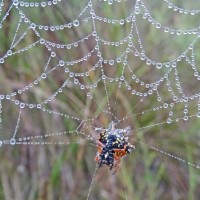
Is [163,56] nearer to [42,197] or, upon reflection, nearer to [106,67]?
[106,67]

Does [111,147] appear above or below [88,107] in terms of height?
below

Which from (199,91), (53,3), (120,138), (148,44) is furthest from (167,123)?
(53,3)

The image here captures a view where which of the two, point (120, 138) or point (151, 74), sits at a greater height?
point (151, 74)

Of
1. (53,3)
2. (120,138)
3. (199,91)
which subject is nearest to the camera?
(120,138)

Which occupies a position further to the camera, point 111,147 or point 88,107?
point 88,107

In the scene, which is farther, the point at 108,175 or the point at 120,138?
the point at 108,175

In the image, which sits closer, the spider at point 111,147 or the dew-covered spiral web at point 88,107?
the spider at point 111,147

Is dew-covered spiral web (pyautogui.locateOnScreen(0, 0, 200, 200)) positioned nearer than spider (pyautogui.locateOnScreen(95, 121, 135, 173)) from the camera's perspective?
No

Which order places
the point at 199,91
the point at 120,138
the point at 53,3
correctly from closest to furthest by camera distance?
the point at 120,138, the point at 53,3, the point at 199,91
